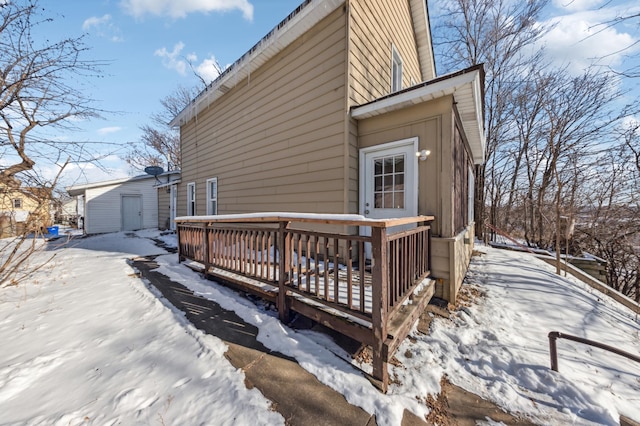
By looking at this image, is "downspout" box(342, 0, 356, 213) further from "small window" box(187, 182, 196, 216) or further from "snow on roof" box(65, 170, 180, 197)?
"snow on roof" box(65, 170, 180, 197)

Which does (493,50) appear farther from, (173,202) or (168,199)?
(168,199)

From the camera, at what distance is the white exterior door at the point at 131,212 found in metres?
13.0

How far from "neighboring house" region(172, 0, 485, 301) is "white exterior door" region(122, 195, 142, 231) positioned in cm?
979

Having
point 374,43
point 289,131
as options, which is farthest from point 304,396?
point 374,43

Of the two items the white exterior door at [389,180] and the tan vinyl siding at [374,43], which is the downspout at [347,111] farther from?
the white exterior door at [389,180]

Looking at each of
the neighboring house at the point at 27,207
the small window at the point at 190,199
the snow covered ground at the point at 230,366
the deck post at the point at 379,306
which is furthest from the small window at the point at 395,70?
the small window at the point at 190,199

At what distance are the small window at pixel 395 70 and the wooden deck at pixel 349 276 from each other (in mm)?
4314

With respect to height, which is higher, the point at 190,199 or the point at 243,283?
the point at 190,199

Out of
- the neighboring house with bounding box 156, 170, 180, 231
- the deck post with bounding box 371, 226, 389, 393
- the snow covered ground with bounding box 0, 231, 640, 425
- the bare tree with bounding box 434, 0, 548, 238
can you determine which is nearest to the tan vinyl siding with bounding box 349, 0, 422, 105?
the deck post with bounding box 371, 226, 389, 393

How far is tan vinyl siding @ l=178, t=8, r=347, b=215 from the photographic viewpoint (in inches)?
172

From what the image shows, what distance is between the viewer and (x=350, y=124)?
4211 mm

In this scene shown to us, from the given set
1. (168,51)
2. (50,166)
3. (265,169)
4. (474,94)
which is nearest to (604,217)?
(474,94)

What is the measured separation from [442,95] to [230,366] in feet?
14.1

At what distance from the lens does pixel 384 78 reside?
5.44 metres
